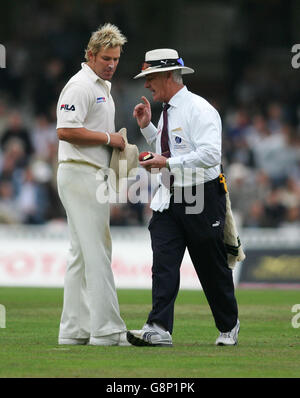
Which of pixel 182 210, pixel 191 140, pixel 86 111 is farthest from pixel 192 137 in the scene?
pixel 86 111

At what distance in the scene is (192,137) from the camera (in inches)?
346

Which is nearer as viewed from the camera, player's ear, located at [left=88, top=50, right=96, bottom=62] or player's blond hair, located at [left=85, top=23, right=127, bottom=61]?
player's blond hair, located at [left=85, top=23, right=127, bottom=61]

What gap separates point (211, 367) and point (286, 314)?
4.94 meters

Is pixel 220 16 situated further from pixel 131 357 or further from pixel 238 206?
pixel 131 357

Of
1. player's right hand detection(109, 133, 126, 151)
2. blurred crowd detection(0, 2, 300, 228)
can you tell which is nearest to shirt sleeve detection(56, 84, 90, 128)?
player's right hand detection(109, 133, 126, 151)

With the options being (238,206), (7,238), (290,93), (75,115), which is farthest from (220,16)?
(75,115)

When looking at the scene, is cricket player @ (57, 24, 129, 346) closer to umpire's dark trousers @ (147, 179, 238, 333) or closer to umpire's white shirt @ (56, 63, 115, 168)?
umpire's white shirt @ (56, 63, 115, 168)

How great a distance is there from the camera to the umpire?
870 cm

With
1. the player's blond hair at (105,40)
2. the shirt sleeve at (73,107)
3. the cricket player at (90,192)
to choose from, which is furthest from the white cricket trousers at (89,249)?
the player's blond hair at (105,40)

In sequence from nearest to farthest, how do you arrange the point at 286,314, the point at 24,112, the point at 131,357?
the point at 131,357
the point at 286,314
the point at 24,112

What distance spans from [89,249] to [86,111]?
1.15 meters

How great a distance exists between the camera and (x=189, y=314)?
41.0 feet

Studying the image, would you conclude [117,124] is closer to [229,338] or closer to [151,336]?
[229,338]

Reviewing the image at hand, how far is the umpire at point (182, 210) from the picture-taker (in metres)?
8.70
